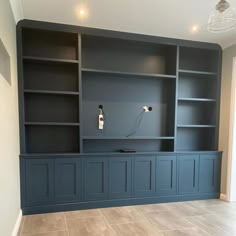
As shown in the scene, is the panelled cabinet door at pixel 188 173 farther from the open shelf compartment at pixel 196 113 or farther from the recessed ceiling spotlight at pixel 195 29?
the recessed ceiling spotlight at pixel 195 29

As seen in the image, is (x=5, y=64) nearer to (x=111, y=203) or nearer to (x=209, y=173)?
(x=111, y=203)

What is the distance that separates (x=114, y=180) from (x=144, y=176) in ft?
1.68

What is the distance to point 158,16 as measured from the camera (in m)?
2.60

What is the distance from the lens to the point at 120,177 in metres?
3.13

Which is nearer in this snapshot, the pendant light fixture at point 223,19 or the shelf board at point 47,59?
the pendant light fixture at point 223,19

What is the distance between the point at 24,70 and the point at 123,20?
1670 millimetres

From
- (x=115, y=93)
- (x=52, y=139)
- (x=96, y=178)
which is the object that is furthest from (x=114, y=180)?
(x=115, y=93)

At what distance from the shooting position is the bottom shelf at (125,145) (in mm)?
3295

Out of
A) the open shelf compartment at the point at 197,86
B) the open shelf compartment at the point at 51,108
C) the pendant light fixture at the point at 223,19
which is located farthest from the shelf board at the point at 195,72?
the open shelf compartment at the point at 51,108

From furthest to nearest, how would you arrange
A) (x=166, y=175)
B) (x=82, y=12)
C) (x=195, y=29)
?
(x=166, y=175), (x=195, y=29), (x=82, y=12)

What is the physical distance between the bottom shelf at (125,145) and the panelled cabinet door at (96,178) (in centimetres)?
30

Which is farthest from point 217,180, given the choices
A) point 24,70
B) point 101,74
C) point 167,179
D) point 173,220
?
point 24,70

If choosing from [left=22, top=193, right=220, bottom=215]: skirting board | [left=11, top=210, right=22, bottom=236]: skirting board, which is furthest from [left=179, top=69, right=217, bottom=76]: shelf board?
[left=11, top=210, right=22, bottom=236]: skirting board

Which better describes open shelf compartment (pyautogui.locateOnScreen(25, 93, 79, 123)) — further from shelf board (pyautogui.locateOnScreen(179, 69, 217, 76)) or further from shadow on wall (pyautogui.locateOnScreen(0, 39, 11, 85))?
shelf board (pyautogui.locateOnScreen(179, 69, 217, 76))
